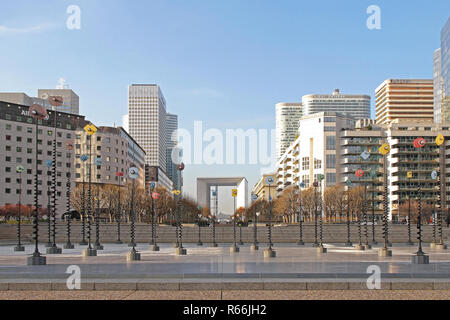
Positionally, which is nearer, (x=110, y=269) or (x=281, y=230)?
(x=110, y=269)

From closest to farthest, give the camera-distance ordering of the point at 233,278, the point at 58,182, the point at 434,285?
the point at 434,285 → the point at 233,278 → the point at 58,182

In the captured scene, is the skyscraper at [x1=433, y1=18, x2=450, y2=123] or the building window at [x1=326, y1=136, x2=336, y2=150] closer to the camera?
the building window at [x1=326, y1=136, x2=336, y2=150]

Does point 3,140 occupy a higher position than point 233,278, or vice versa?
point 3,140

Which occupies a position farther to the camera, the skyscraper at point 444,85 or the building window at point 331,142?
the skyscraper at point 444,85

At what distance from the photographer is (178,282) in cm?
1753

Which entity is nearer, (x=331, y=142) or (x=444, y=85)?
(x=331, y=142)

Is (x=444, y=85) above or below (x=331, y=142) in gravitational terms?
above

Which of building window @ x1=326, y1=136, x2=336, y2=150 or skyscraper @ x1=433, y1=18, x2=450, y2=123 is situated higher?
skyscraper @ x1=433, y1=18, x2=450, y2=123

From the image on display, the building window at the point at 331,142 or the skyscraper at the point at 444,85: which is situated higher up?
the skyscraper at the point at 444,85
